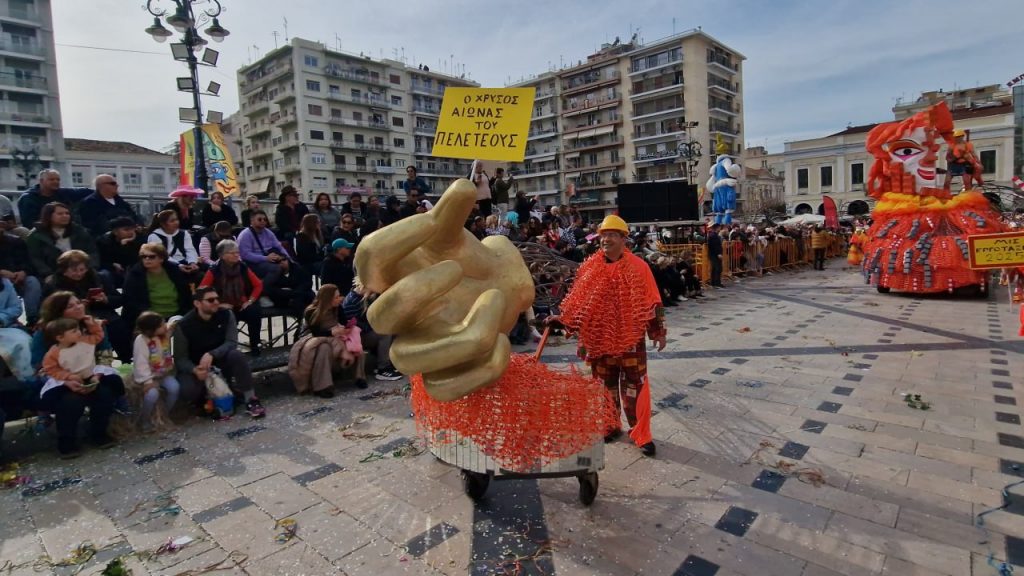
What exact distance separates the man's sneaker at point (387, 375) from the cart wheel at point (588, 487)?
3350 millimetres

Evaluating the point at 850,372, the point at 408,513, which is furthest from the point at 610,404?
the point at 850,372

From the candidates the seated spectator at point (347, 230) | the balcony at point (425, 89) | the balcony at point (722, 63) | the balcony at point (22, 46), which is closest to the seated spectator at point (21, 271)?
the seated spectator at point (347, 230)

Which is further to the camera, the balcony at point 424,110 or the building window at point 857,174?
the balcony at point 424,110

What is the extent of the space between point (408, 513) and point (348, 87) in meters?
54.2

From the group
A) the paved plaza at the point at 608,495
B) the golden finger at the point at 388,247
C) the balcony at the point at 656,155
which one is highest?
the balcony at the point at 656,155

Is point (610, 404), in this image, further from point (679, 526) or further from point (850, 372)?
point (850, 372)

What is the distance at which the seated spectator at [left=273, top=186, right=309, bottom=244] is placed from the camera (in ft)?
25.2

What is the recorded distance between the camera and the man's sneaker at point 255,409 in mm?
4793

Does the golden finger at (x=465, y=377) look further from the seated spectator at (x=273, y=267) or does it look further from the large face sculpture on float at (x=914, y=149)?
the large face sculpture on float at (x=914, y=149)

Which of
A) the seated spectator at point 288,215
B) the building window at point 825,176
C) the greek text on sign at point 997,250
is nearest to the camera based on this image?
the greek text on sign at point 997,250

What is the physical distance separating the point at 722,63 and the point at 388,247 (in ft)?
Answer: 196

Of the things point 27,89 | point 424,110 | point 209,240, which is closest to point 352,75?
point 424,110

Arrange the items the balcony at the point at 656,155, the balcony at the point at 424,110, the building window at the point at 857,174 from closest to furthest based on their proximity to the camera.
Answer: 1. the building window at the point at 857,174
2. the balcony at the point at 656,155
3. the balcony at the point at 424,110

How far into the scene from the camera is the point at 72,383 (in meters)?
3.97
